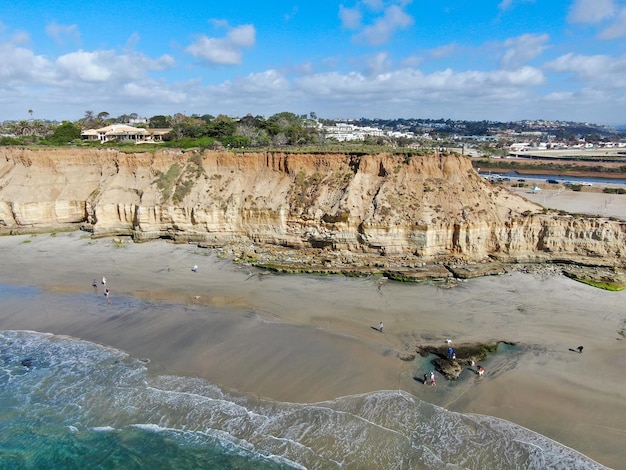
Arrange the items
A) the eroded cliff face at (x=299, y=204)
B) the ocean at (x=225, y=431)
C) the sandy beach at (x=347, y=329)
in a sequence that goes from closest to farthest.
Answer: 1. the ocean at (x=225, y=431)
2. the sandy beach at (x=347, y=329)
3. the eroded cliff face at (x=299, y=204)

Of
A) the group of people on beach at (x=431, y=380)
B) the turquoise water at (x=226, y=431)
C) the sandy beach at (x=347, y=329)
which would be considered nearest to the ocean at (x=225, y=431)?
the turquoise water at (x=226, y=431)

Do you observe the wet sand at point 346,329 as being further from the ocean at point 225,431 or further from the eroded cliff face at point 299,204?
the eroded cliff face at point 299,204

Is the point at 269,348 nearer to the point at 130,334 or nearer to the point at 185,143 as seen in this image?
the point at 130,334

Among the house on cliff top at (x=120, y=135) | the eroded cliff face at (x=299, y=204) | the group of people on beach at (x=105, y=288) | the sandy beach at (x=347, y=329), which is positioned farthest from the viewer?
the house on cliff top at (x=120, y=135)

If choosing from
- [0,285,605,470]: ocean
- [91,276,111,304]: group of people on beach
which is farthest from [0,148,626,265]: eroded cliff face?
[0,285,605,470]: ocean

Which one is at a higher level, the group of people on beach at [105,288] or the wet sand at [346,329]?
the group of people on beach at [105,288]

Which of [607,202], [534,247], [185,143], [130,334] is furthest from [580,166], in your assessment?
[130,334]
